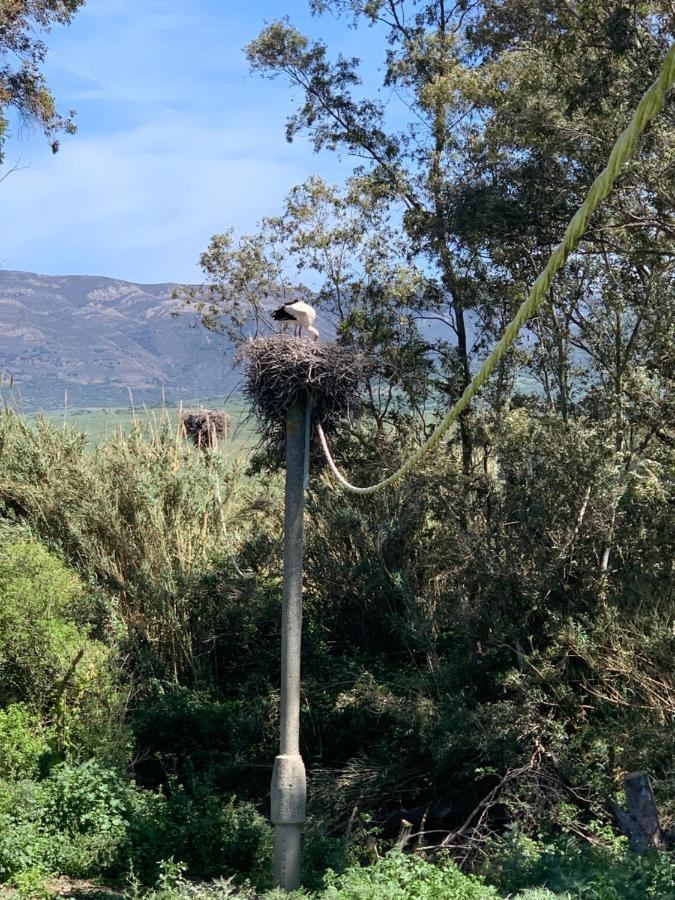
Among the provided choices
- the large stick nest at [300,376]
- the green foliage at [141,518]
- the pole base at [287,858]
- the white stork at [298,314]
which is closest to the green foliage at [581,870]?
the pole base at [287,858]

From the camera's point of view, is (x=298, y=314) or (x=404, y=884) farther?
(x=298, y=314)

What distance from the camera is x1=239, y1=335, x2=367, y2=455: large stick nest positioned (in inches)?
258

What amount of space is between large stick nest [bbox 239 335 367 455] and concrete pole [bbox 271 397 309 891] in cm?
13

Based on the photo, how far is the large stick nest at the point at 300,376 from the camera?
6.55 m

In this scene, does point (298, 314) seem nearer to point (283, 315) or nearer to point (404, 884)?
point (283, 315)

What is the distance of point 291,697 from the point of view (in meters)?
6.32

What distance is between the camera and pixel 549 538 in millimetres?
8336

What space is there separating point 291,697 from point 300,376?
215cm

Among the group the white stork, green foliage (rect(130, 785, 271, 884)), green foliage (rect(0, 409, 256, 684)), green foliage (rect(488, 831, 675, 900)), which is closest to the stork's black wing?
the white stork

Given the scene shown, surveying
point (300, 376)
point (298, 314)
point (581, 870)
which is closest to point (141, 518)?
point (300, 376)

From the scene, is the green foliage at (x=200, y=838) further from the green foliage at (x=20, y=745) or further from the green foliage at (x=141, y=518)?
the green foliage at (x=141, y=518)

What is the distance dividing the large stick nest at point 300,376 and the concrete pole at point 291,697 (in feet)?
0.43

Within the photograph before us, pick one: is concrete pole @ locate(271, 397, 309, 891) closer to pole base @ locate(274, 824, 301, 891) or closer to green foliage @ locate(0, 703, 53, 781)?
pole base @ locate(274, 824, 301, 891)

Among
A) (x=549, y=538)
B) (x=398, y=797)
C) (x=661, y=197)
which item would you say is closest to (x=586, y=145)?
(x=661, y=197)
